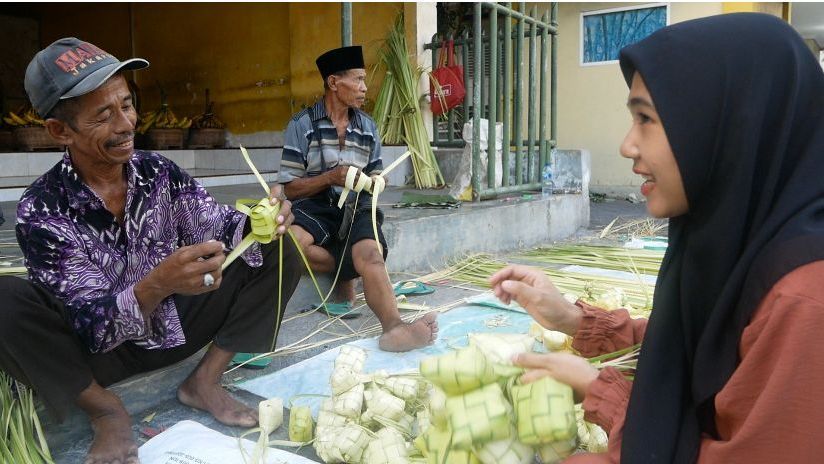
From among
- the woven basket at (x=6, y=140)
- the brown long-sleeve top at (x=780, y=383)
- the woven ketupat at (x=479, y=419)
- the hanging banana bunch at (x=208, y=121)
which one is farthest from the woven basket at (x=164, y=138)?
the brown long-sleeve top at (x=780, y=383)

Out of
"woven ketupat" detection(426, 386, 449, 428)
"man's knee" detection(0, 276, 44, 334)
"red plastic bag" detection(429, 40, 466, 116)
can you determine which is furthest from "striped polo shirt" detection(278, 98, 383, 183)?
"red plastic bag" detection(429, 40, 466, 116)

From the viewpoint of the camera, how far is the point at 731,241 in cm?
115

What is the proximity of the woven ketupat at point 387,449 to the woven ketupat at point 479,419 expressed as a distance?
0.33 m

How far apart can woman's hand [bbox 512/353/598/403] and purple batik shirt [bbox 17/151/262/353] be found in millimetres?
1109

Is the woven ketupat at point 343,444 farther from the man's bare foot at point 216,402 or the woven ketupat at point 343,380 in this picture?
the man's bare foot at point 216,402

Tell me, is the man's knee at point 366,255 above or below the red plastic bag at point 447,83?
below

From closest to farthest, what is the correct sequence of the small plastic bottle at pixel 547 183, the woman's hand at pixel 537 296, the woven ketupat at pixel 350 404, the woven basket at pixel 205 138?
the woman's hand at pixel 537 296 → the woven ketupat at pixel 350 404 → the small plastic bottle at pixel 547 183 → the woven basket at pixel 205 138

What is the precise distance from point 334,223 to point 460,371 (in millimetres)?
1951

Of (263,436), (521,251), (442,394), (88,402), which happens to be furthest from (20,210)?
(521,251)

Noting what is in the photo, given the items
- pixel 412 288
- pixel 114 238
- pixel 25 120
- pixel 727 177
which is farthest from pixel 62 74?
pixel 25 120

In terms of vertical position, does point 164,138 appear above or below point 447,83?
below

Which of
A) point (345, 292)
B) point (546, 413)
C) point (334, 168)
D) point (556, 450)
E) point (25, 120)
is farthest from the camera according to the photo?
point (25, 120)

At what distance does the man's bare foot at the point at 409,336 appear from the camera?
2736 mm

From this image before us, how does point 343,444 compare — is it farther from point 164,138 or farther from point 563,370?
point 164,138
